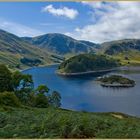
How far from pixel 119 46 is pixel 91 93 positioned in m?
1.37

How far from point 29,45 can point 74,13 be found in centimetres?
188

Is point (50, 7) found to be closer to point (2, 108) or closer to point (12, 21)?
point (12, 21)

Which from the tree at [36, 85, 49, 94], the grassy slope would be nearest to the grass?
the grassy slope

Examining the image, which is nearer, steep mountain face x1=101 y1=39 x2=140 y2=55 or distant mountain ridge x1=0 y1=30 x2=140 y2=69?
steep mountain face x1=101 y1=39 x2=140 y2=55

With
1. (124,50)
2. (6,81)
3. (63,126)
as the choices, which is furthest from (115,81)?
(6,81)

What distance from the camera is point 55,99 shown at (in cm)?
1002

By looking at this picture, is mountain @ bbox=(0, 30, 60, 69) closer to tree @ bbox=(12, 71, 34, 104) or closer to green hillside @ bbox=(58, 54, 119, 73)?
tree @ bbox=(12, 71, 34, 104)

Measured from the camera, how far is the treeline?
9.94 meters

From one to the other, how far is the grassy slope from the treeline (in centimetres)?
123

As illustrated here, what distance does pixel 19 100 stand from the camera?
10930mm

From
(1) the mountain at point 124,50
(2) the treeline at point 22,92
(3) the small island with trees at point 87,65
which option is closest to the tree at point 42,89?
(2) the treeline at point 22,92

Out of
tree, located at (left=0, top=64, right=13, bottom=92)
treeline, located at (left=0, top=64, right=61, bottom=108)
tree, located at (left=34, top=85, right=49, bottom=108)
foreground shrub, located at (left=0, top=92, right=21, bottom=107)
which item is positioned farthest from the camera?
tree, located at (left=0, top=64, right=13, bottom=92)

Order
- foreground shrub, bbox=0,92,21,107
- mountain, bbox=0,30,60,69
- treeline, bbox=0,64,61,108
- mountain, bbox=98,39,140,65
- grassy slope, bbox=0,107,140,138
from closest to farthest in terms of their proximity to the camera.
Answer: grassy slope, bbox=0,107,140,138
mountain, bbox=98,39,140,65
mountain, bbox=0,30,60,69
treeline, bbox=0,64,61,108
foreground shrub, bbox=0,92,21,107

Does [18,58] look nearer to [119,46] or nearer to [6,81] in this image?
[6,81]
